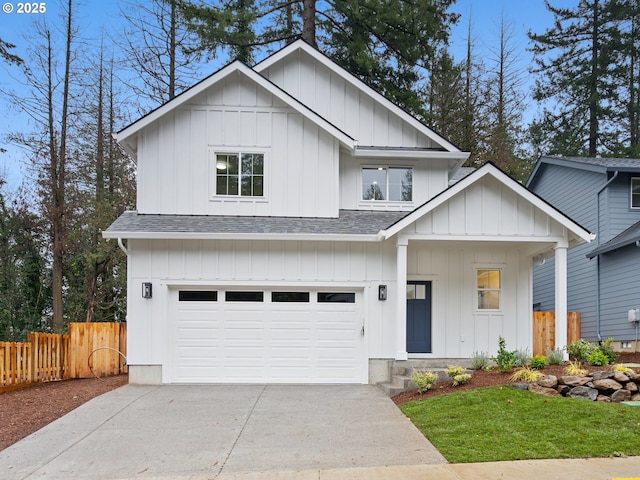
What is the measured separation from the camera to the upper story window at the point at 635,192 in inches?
610

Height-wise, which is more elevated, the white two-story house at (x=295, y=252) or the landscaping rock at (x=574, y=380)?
the white two-story house at (x=295, y=252)

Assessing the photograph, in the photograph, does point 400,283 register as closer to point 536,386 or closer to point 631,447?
point 536,386

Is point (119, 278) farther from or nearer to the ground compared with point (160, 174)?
nearer to the ground

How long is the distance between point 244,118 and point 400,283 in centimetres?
538

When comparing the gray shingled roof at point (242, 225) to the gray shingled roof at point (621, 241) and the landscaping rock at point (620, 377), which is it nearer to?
the landscaping rock at point (620, 377)

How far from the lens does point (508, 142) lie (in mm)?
25141

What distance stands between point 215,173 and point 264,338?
4.01 metres

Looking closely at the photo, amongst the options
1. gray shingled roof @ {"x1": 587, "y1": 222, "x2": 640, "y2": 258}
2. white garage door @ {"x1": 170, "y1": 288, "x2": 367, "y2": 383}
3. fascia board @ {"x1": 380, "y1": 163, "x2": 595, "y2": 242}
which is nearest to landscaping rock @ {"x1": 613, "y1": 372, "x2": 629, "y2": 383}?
fascia board @ {"x1": 380, "y1": 163, "x2": 595, "y2": 242}

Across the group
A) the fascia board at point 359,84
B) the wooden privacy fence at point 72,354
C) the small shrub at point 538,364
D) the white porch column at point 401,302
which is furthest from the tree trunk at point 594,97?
the wooden privacy fence at point 72,354

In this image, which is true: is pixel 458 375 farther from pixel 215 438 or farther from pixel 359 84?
pixel 359 84

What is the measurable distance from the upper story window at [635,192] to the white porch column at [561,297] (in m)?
6.83

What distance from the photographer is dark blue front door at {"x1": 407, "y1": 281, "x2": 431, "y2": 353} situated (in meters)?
11.5

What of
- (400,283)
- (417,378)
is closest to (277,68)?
(400,283)

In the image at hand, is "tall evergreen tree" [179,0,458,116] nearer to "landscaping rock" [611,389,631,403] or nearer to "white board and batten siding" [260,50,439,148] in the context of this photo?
"white board and batten siding" [260,50,439,148]
